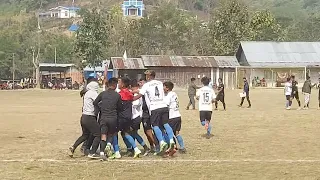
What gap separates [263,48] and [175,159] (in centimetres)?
5475

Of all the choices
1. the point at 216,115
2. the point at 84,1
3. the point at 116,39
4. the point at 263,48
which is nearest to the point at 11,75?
the point at 116,39

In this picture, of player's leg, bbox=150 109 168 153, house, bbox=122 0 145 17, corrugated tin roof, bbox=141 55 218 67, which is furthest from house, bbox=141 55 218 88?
house, bbox=122 0 145 17

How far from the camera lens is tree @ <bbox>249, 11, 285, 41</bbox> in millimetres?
75062

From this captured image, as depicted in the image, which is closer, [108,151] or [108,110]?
[108,110]

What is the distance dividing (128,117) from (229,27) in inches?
2339

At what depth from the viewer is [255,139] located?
14.2 metres

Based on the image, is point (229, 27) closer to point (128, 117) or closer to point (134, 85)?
point (134, 85)

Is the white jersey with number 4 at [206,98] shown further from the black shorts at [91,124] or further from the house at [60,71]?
the house at [60,71]

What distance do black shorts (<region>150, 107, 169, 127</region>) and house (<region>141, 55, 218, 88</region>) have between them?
46.7 metres

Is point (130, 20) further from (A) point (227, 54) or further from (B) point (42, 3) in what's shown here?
(B) point (42, 3)

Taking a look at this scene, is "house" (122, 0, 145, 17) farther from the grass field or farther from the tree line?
the grass field

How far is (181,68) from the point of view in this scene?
5925 cm

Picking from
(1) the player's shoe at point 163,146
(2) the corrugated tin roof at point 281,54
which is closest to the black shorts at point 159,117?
(1) the player's shoe at point 163,146

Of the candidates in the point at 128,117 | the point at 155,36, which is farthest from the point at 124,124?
the point at 155,36
